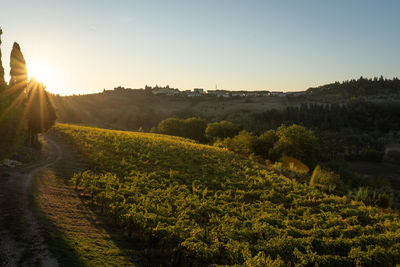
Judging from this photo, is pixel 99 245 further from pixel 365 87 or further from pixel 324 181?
pixel 365 87

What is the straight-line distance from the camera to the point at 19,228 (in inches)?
447

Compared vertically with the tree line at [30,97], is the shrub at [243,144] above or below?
below

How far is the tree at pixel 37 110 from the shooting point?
108ft

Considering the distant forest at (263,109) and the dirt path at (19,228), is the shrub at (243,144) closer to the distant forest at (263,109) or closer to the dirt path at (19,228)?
the dirt path at (19,228)

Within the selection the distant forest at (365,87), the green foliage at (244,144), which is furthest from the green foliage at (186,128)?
the distant forest at (365,87)

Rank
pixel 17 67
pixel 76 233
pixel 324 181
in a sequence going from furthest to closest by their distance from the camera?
pixel 17 67, pixel 324 181, pixel 76 233

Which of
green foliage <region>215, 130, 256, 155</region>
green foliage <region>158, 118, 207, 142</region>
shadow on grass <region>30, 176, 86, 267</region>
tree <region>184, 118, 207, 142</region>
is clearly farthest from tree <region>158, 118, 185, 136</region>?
shadow on grass <region>30, 176, 86, 267</region>

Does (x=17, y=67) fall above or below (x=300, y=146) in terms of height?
above

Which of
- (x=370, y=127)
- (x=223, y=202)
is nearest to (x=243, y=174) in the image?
(x=223, y=202)

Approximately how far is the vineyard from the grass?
2.83ft

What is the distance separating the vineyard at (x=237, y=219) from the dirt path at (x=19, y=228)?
12.1ft

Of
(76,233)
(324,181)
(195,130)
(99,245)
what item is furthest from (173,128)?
(99,245)

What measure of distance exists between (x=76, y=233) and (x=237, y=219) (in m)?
8.20

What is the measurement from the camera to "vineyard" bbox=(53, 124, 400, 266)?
1082 centimetres
